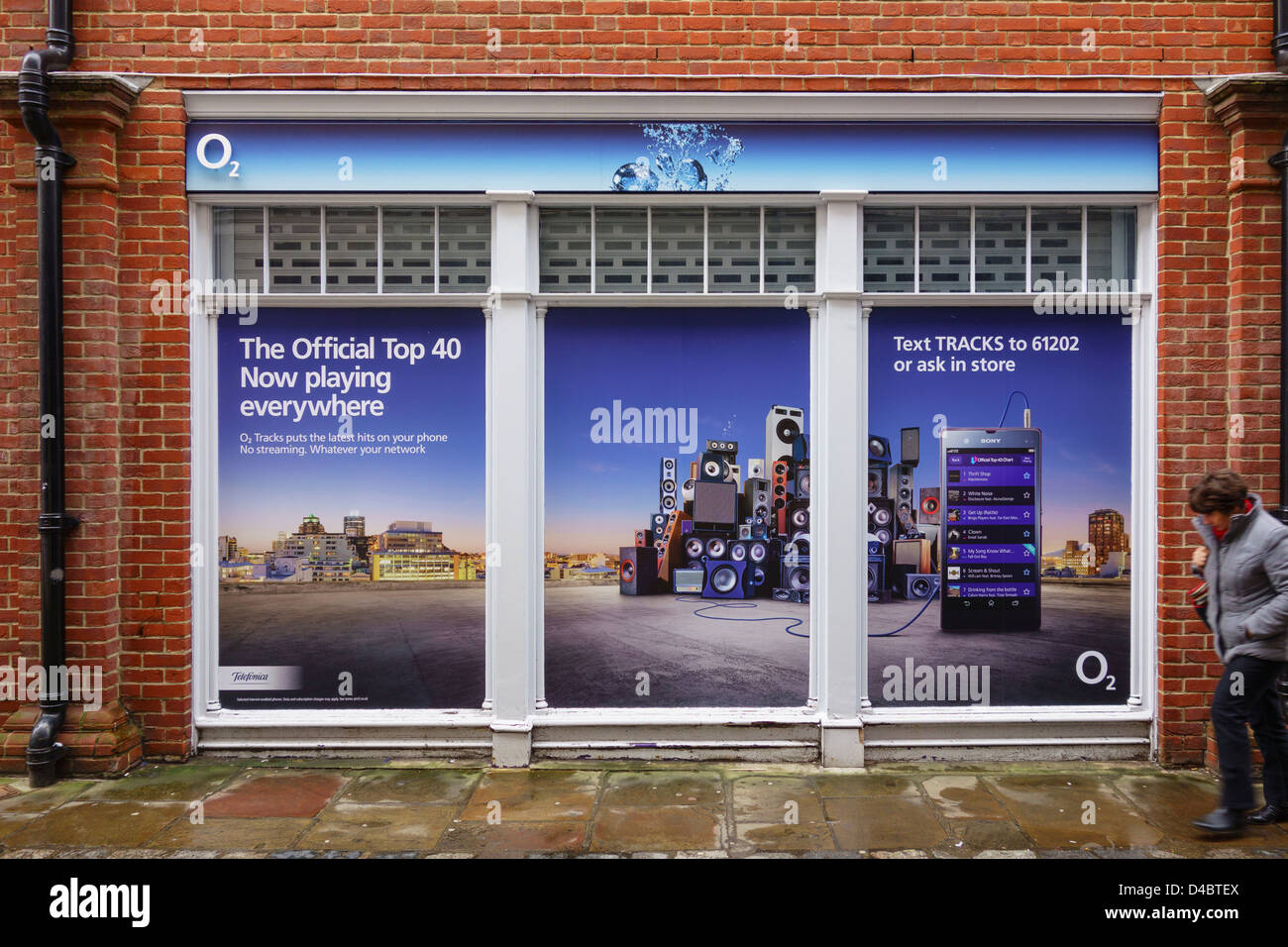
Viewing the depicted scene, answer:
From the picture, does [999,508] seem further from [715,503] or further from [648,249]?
[648,249]

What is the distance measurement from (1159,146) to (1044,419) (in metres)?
1.88

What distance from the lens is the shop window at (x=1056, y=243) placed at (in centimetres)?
→ 596

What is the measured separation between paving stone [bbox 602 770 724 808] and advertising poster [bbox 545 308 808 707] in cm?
53

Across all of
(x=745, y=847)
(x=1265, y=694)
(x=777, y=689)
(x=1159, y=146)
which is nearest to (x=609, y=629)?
(x=777, y=689)

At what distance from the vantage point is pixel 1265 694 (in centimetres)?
471

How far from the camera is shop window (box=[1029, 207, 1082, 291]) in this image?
5965 mm

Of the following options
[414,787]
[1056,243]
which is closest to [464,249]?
[414,787]

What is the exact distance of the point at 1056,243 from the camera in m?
5.97

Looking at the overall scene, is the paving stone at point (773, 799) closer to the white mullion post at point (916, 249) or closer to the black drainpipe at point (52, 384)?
the white mullion post at point (916, 249)

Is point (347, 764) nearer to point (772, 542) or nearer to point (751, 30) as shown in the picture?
point (772, 542)

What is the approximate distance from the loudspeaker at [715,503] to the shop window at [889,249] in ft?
5.48

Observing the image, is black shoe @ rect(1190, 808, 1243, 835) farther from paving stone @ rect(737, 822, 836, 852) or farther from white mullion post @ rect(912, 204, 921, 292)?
white mullion post @ rect(912, 204, 921, 292)

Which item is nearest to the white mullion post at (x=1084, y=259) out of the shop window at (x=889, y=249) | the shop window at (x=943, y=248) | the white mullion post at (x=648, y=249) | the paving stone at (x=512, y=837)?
the shop window at (x=943, y=248)

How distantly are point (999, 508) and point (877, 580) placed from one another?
3.19 ft
